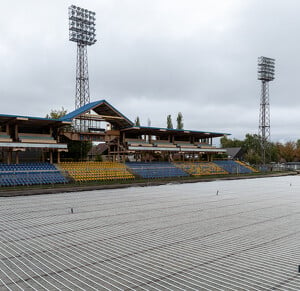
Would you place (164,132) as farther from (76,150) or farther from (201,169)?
(76,150)

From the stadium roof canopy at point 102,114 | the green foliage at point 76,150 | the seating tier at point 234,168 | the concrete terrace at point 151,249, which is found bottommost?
the seating tier at point 234,168

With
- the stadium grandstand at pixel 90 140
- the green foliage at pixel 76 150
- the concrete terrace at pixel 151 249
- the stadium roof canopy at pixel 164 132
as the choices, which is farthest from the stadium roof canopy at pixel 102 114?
the concrete terrace at pixel 151 249

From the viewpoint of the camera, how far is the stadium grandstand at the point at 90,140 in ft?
89.8

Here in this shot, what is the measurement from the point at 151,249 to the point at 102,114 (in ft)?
94.1

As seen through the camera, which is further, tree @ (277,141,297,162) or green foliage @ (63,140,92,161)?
tree @ (277,141,297,162)

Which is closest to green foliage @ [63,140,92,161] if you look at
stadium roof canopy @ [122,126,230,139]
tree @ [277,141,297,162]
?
stadium roof canopy @ [122,126,230,139]

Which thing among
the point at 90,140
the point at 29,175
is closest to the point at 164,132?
the point at 90,140

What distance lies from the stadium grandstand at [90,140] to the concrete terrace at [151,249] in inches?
577

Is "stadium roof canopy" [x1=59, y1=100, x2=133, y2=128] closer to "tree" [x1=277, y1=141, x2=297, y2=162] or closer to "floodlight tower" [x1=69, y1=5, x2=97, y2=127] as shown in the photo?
"floodlight tower" [x1=69, y1=5, x2=97, y2=127]

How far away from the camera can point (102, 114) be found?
34.8m

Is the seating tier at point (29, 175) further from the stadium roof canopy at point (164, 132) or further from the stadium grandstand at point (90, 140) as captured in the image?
the stadium roof canopy at point (164, 132)

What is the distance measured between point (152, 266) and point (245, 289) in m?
1.93

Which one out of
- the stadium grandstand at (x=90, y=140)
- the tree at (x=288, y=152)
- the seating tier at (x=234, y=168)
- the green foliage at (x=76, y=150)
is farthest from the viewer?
the tree at (x=288, y=152)

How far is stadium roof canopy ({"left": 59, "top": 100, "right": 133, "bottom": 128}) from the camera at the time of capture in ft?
104
